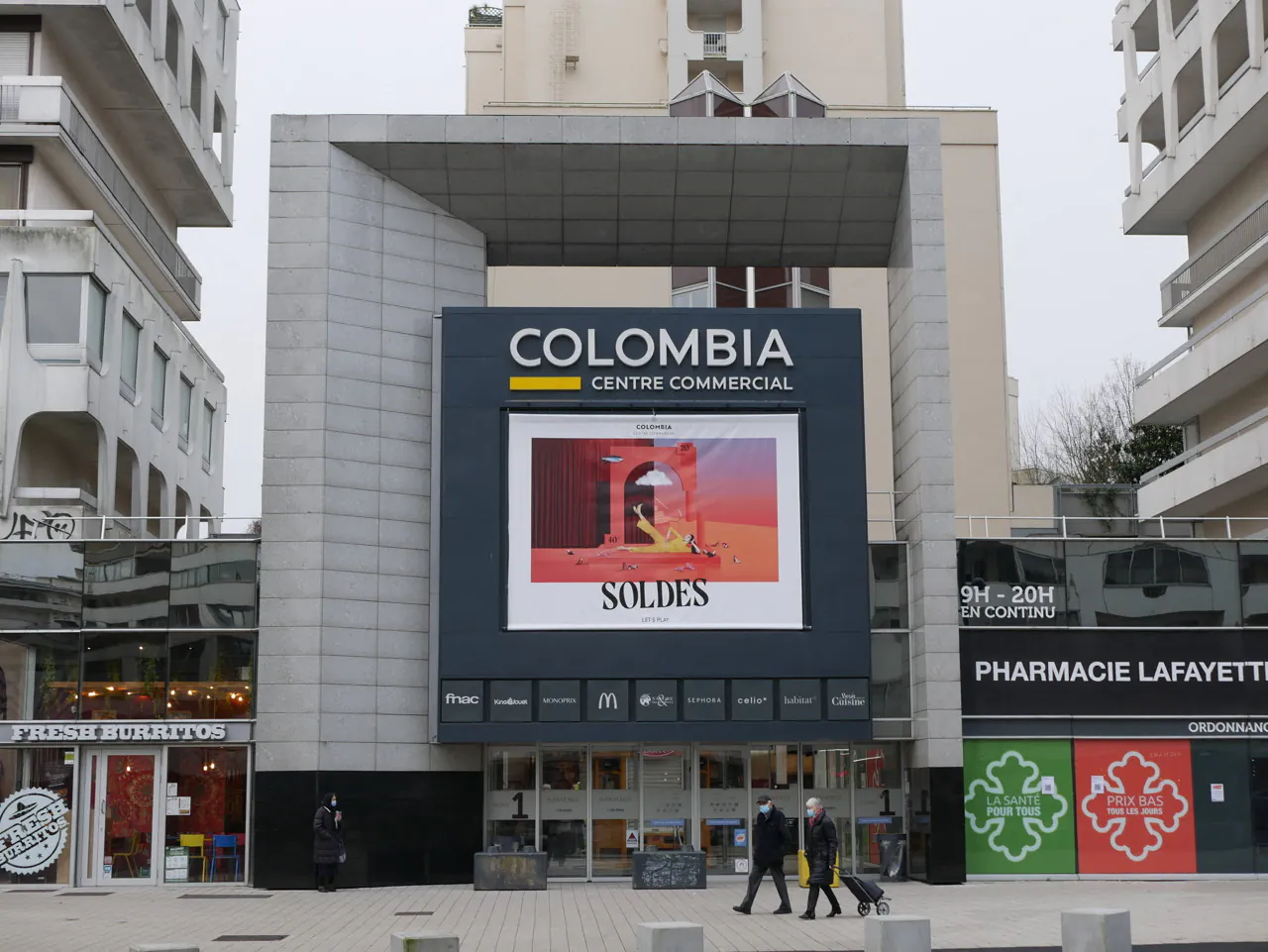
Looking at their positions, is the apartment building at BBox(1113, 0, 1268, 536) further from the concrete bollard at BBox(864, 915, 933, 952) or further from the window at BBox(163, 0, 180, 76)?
the window at BBox(163, 0, 180, 76)

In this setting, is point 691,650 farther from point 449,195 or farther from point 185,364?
point 185,364

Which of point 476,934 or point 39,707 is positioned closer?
point 476,934

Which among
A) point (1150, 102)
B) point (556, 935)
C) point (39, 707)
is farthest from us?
point (1150, 102)

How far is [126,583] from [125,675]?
1717mm

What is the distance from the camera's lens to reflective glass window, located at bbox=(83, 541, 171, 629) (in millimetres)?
29594

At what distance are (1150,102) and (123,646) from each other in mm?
34816

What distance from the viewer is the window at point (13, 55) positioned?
42.5m

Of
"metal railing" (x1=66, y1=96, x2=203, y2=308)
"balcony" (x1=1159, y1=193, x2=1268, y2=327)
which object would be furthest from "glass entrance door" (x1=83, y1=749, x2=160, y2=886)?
"balcony" (x1=1159, y1=193, x2=1268, y2=327)

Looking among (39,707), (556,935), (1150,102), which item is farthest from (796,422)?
(1150,102)

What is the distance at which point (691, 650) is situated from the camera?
1157 inches

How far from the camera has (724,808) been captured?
30.3 metres

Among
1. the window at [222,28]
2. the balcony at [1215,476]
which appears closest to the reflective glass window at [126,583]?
the balcony at [1215,476]

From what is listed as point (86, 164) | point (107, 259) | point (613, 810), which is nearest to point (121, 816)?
point (613, 810)

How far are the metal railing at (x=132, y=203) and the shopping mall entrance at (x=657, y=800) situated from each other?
922 inches
